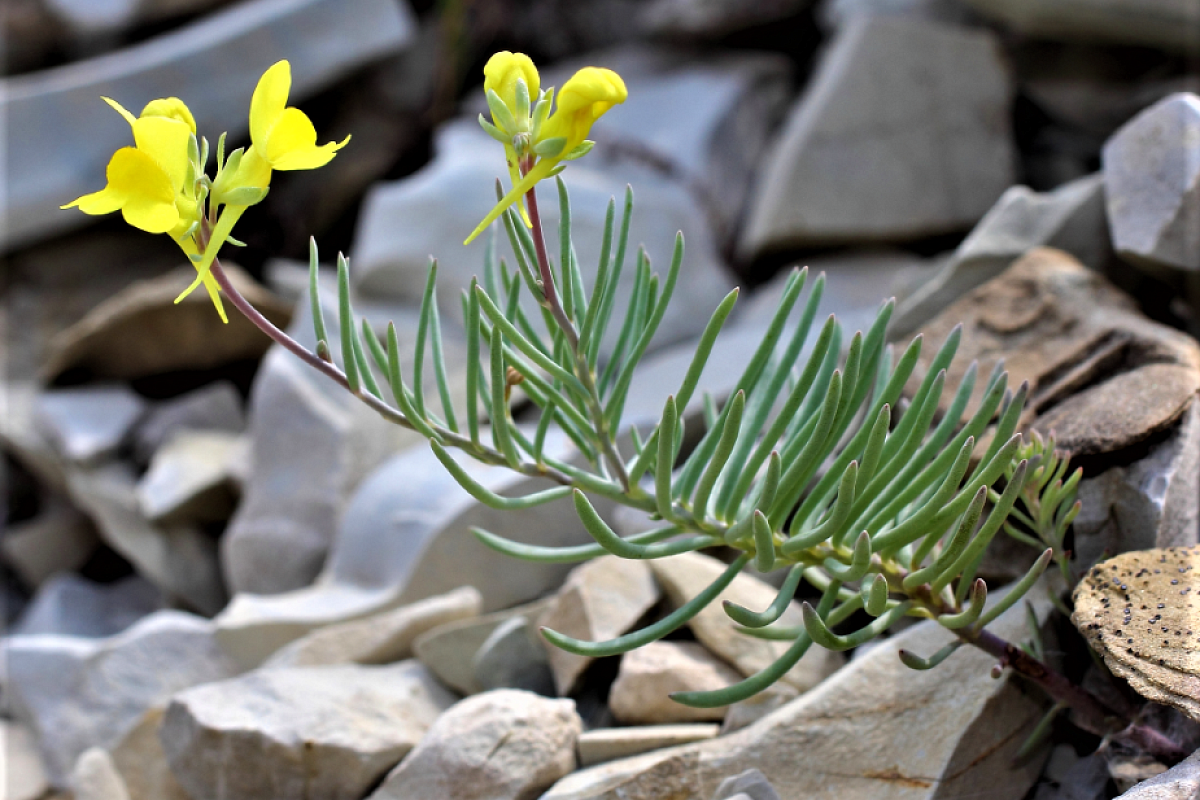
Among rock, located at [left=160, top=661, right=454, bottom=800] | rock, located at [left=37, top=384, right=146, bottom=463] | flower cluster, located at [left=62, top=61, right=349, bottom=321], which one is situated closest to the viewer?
flower cluster, located at [left=62, top=61, right=349, bottom=321]

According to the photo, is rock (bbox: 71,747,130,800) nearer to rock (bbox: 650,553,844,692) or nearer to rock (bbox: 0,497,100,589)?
rock (bbox: 650,553,844,692)

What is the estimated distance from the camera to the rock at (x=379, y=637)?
36.4 inches

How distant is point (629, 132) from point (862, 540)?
1570 mm

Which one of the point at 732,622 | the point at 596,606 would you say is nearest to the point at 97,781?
the point at 596,606

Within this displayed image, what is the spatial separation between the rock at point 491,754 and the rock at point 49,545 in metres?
1.41

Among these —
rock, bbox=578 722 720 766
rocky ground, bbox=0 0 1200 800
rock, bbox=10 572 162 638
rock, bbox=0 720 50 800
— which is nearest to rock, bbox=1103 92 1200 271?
rocky ground, bbox=0 0 1200 800

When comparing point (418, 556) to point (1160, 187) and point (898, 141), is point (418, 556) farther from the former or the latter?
point (898, 141)

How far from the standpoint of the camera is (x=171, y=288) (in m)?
1.71

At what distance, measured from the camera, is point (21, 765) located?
115 cm

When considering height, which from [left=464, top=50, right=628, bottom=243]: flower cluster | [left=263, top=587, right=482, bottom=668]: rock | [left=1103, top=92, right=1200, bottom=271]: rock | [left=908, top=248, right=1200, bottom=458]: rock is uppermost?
[left=464, top=50, right=628, bottom=243]: flower cluster

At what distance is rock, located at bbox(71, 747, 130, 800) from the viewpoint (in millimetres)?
844

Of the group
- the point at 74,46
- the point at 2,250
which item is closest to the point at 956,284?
the point at 2,250

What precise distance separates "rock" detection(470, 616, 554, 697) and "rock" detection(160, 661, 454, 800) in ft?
0.21

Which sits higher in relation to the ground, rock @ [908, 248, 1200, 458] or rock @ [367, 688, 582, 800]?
rock @ [908, 248, 1200, 458]
